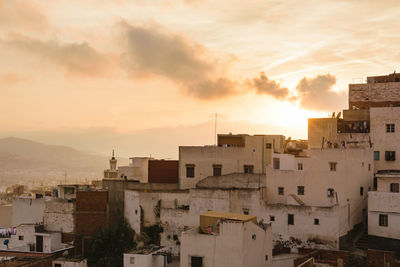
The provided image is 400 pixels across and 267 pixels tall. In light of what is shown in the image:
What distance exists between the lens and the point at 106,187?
127 feet

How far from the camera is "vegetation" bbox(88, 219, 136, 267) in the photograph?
35000mm

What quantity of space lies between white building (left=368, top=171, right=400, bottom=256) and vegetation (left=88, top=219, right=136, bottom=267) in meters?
16.6

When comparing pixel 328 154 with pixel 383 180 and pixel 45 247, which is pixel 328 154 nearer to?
pixel 383 180

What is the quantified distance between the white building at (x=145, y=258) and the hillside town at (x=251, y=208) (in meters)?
0.06

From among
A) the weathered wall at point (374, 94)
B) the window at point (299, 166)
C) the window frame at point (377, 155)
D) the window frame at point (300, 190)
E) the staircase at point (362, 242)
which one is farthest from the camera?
the weathered wall at point (374, 94)

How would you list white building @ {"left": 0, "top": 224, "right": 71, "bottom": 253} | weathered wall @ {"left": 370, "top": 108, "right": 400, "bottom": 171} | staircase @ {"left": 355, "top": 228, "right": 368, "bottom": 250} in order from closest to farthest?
staircase @ {"left": 355, "top": 228, "right": 368, "bottom": 250}
weathered wall @ {"left": 370, "top": 108, "right": 400, "bottom": 171}
white building @ {"left": 0, "top": 224, "right": 71, "bottom": 253}

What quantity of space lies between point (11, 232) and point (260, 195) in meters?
22.1

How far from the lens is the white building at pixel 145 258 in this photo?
30547mm

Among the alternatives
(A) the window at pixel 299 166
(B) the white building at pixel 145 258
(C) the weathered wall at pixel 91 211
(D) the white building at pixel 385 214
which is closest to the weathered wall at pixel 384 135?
(D) the white building at pixel 385 214

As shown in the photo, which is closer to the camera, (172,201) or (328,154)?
(328,154)

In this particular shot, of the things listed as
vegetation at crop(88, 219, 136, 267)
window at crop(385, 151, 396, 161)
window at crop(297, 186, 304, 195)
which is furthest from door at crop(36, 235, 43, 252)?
window at crop(385, 151, 396, 161)

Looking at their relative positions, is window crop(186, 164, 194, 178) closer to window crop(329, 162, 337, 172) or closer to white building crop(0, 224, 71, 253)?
white building crop(0, 224, 71, 253)

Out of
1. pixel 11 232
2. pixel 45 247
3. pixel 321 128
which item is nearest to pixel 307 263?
pixel 321 128

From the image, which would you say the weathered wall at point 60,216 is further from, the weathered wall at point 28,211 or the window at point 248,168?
the window at point 248,168
